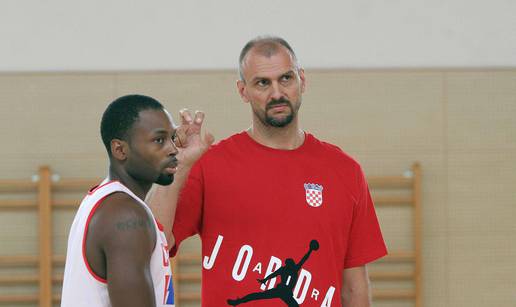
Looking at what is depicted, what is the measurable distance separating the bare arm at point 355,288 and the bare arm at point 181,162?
21.3 inches

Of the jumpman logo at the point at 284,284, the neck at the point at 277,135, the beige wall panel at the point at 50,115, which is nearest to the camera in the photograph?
the jumpman logo at the point at 284,284

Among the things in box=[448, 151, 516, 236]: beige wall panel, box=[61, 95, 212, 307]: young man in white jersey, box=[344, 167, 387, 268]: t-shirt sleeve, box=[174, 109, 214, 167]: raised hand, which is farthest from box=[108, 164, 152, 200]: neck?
box=[448, 151, 516, 236]: beige wall panel

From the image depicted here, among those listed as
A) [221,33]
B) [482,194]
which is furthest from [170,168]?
[482,194]

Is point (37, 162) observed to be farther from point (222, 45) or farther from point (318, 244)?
point (318, 244)

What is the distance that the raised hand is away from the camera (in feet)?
7.58

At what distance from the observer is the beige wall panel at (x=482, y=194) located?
5.33 m

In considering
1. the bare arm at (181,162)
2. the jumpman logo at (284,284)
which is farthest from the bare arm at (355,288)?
the bare arm at (181,162)

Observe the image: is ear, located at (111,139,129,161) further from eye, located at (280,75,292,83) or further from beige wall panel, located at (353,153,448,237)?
beige wall panel, located at (353,153,448,237)

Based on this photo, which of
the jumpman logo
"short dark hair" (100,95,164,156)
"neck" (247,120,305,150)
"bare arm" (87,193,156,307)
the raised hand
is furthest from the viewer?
"neck" (247,120,305,150)

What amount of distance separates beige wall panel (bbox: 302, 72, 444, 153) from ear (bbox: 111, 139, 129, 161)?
134 inches

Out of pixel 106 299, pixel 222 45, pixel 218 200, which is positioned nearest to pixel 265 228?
pixel 218 200

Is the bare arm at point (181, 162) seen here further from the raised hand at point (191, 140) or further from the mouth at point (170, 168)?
the mouth at point (170, 168)

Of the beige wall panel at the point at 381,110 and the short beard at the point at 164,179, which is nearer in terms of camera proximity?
the short beard at the point at 164,179

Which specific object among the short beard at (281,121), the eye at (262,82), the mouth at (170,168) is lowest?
the mouth at (170,168)
